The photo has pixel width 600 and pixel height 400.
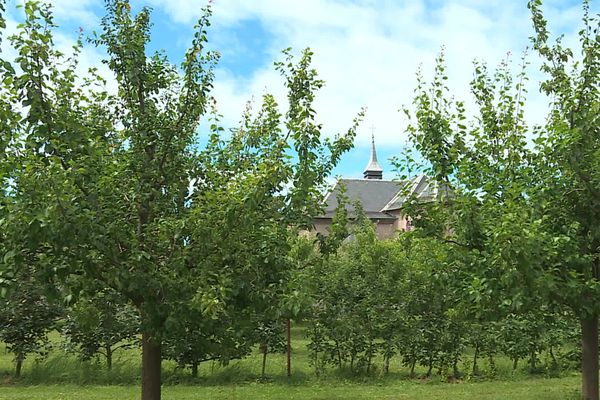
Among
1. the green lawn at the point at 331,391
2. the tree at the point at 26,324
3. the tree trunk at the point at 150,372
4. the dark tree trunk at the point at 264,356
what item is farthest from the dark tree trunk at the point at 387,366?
the tree trunk at the point at 150,372

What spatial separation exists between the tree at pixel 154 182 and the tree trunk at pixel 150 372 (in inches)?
→ 0.4

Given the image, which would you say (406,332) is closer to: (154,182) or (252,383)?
(252,383)

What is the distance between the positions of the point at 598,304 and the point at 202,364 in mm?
7467

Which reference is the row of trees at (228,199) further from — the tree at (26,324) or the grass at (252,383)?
the tree at (26,324)

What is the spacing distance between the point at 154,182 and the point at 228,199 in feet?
3.54

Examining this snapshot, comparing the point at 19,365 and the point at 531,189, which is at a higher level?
the point at 531,189

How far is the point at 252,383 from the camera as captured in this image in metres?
10.9

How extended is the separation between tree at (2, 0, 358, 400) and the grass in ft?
13.2

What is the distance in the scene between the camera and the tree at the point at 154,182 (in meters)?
4.78

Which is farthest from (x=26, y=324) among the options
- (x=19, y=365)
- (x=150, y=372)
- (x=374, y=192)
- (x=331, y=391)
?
(x=374, y=192)

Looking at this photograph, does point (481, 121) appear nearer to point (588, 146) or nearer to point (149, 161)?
point (588, 146)

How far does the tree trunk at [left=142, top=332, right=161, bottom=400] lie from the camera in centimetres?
619

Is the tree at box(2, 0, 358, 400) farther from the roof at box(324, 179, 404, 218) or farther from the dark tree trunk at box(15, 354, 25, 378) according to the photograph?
the roof at box(324, 179, 404, 218)

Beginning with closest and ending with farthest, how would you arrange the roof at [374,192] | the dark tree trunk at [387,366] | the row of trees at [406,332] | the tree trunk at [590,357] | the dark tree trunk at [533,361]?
the tree trunk at [590,357] < the row of trees at [406,332] < the dark tree trunk at [387,366] < the dark tree trunk at [533,361] < the roof at [374,192]
